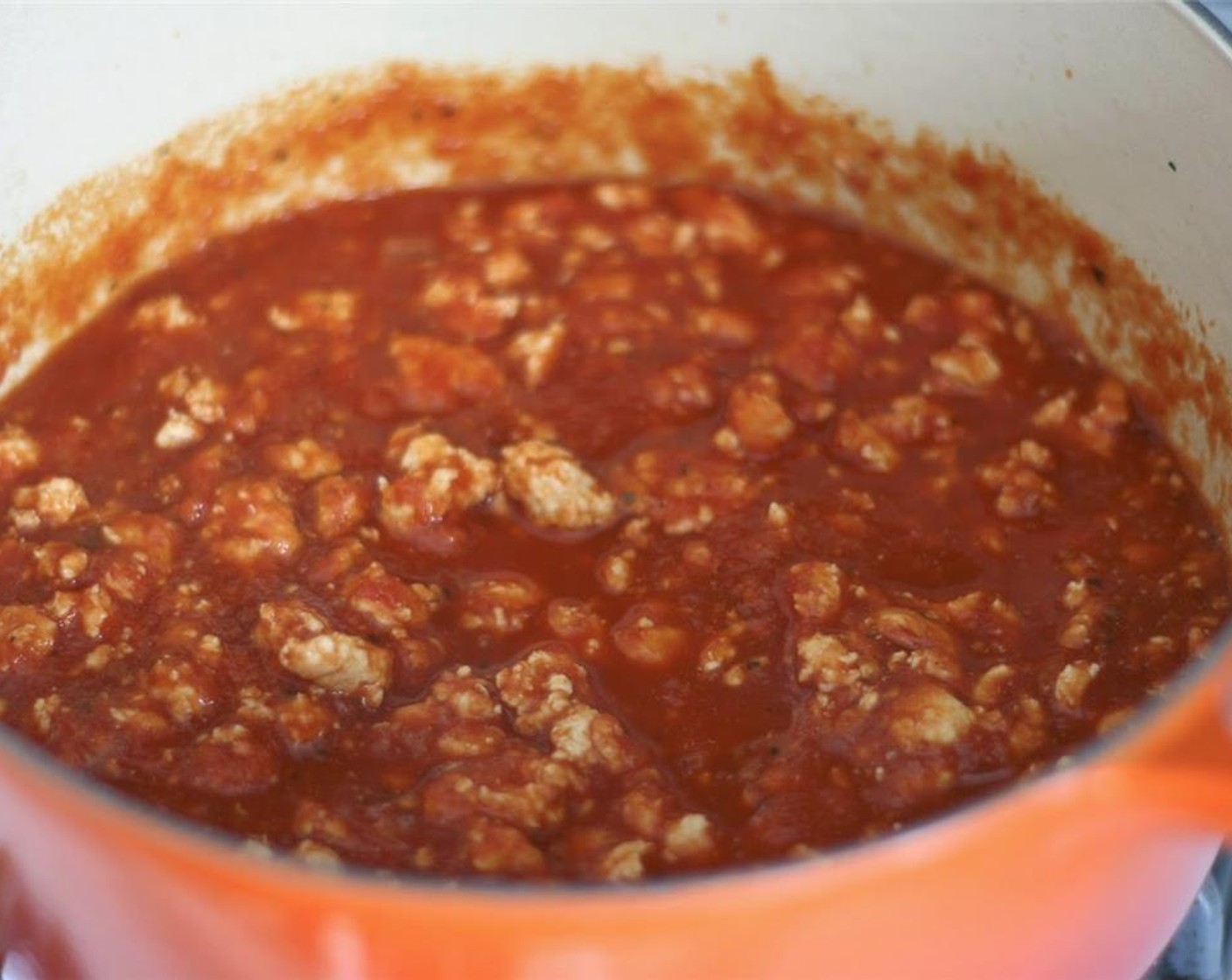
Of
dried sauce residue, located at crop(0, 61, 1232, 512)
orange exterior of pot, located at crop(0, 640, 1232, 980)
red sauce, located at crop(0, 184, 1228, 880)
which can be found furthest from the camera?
dried sauce residue, located at crop(0, 61, 1232, 512)

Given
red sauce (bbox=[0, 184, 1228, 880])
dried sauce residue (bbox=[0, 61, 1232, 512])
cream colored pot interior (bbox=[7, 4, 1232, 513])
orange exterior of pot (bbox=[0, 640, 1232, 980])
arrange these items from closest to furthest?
orange exterior of pot (bbox=[0, 640, 1232, 980]) → red sauce (bbox=[0, 184, 1228, 880]) → cream colored pot interior (bbox=[7, 4, 1232, 513]) → dried sauce residue (bbox=[0, 61, 1232, 512])

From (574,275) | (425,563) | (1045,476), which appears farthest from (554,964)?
(574,275)

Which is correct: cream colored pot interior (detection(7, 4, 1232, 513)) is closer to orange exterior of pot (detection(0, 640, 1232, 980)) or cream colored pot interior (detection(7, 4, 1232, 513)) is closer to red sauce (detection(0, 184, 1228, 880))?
red sauce (detection(0, 184, 1228, 880))

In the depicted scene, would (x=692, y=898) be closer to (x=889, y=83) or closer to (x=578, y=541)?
(x=578, y=541)

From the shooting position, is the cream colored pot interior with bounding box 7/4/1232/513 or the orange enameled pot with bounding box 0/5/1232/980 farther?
the cream colored pot interior with bounding box 7/4/1232/513

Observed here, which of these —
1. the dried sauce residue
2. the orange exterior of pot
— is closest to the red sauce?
the dried sauce residue

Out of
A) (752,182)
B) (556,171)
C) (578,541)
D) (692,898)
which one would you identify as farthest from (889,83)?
(692,898)
